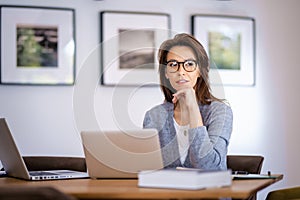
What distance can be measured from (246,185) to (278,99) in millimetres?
2328

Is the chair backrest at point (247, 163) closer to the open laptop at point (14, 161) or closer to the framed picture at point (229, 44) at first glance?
the open laptop at point (14, 161)

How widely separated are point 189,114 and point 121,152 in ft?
1.47

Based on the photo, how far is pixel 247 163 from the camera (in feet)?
9.92

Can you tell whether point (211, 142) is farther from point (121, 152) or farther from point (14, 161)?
point (14, 161)

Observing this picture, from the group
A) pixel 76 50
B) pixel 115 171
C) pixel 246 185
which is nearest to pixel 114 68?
pixel 76 50

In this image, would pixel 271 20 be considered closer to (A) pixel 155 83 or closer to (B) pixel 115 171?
(A) pixel 155 83

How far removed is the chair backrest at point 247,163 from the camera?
2.97 metres

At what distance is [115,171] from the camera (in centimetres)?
232

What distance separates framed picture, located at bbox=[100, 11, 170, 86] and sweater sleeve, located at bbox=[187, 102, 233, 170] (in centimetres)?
130

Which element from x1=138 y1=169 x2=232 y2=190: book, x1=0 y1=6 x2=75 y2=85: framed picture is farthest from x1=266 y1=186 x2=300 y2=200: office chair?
x1=0 y1=6 x2=75 y2=85: framed picture

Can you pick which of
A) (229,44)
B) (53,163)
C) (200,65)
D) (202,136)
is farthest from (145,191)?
(229,44)

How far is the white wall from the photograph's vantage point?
379 cm

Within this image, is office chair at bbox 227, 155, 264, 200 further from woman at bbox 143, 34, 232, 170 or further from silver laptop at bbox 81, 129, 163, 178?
silver laptop at bbox 81, 129, 163, 178

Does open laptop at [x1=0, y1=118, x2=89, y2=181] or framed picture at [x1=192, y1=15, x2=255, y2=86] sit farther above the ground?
framed picture at [x1=192, y1=15, x2=255, y2=86]
